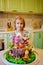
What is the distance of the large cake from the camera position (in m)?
1.22

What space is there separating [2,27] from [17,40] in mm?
2277

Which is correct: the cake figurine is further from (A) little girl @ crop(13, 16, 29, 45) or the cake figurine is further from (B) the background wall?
(B) the background wall

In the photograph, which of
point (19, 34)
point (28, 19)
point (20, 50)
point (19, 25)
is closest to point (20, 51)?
point (20, 50)

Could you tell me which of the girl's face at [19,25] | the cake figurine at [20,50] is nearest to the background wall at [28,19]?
the girl's face at [19,25]

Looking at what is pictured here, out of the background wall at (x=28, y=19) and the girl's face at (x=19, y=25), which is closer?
the girl's face at (x=19, y=25)

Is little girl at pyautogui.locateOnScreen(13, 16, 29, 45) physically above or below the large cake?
above

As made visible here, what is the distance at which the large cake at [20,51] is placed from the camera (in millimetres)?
1224

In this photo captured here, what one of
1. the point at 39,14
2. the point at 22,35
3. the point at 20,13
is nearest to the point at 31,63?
the point at 22,35

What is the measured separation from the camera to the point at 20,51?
48.8 inches

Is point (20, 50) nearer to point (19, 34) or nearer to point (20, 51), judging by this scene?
point (20, 51)

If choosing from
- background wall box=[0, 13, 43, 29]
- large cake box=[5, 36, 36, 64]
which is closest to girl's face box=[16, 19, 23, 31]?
large cake box=[5, 36, 36, 64]

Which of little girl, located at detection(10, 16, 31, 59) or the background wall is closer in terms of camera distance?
little girl, located at detection(10, 16, 31, 59)

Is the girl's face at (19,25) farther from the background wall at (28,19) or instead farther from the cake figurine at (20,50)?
the background wall at (28,19)

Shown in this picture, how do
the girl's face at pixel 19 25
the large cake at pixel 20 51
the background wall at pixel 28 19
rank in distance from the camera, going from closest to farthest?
the large cake at pixel 20 51 → the girl's face at pixel 19 25 → the background wall at pixel 28 19
